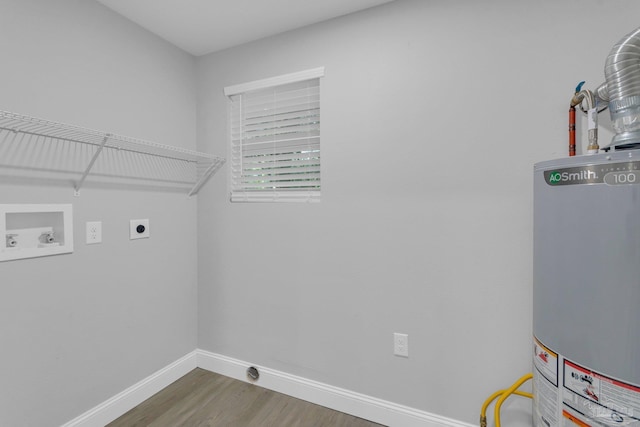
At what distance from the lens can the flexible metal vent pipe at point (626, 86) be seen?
0.95 m

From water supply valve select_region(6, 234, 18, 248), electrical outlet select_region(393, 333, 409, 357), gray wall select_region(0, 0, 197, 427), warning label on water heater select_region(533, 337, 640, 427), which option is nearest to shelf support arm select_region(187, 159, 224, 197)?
gray wall select_region(0, 0, 197, 427)

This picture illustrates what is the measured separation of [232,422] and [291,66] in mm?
2265

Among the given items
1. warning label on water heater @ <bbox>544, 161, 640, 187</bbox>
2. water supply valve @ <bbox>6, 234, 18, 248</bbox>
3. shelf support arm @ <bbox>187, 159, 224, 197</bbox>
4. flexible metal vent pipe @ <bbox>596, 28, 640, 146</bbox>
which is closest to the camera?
warning label on water heater @ <bbox>544, 161, 640, 187</bbox>

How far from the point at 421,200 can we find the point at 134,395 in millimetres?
2162

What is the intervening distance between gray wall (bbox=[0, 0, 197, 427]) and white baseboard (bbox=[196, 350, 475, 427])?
1.32ft

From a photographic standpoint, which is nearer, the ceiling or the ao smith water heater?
the ao smith water heater

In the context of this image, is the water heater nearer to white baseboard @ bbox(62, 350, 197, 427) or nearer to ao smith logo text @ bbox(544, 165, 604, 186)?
ao smith logo text @ bbox(544, 165, 604, 186)

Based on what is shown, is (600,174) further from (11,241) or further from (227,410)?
(11,241)

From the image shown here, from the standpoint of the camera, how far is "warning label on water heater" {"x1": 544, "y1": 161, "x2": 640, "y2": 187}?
771 mm

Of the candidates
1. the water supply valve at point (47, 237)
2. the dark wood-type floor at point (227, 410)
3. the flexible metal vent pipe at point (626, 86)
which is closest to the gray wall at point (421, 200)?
the dark wood-type floor at point (227, 410)

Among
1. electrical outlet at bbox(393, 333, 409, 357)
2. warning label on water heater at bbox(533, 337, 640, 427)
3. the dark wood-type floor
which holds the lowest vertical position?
the dark wood-type floor

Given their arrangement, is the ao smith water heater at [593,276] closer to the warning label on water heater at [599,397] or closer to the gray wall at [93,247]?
the warning label on water heater at [599,397]

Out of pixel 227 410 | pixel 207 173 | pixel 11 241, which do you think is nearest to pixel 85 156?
pixel 11 241

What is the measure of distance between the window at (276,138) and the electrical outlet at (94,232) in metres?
0.83
